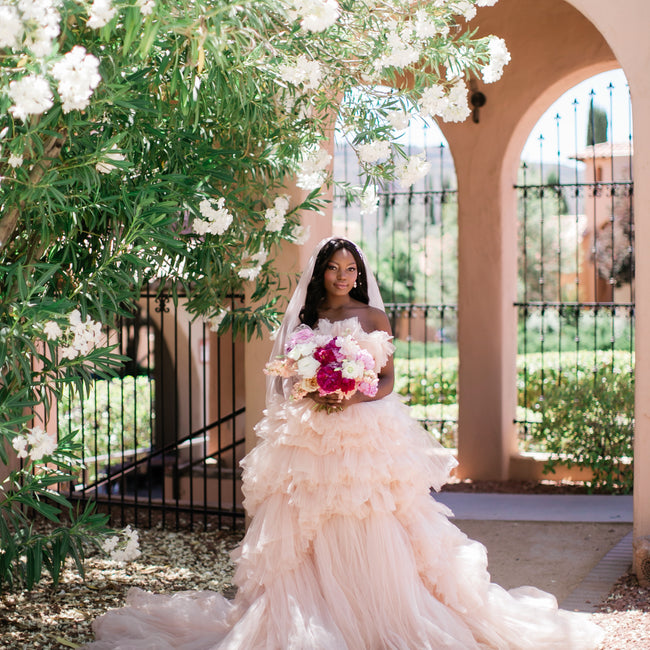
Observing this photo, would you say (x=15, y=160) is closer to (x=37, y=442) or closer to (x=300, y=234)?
(x=37, y=442)

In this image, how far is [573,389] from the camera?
25.7 ft

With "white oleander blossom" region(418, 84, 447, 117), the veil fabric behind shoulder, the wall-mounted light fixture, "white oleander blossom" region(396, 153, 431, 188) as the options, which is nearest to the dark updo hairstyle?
the veil fabric behind shoulder

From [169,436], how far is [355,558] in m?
7.93

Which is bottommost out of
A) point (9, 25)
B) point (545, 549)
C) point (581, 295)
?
point (545, 549)

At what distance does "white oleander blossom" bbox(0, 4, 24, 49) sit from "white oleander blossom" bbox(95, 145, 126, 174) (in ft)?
2.21

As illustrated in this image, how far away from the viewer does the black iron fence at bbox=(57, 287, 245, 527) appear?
6.27 metres

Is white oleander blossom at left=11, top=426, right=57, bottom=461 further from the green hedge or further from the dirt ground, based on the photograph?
the green hedge

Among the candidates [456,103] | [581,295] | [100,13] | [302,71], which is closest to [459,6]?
[456,103]

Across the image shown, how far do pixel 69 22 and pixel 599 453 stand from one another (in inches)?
236

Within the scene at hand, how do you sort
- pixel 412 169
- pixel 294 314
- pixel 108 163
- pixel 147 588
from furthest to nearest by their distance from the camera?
1. pixel 147 588
2. pixel 412 169
3. pixel 294 314
4. pixel 108 163

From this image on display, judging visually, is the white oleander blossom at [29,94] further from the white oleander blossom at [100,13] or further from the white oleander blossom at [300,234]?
the white oleander blossom at [300,234]

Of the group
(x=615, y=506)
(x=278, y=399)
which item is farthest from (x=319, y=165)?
(x=615, y=506)

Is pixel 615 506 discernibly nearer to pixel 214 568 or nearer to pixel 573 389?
pixel 573 389

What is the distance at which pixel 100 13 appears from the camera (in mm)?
2799
